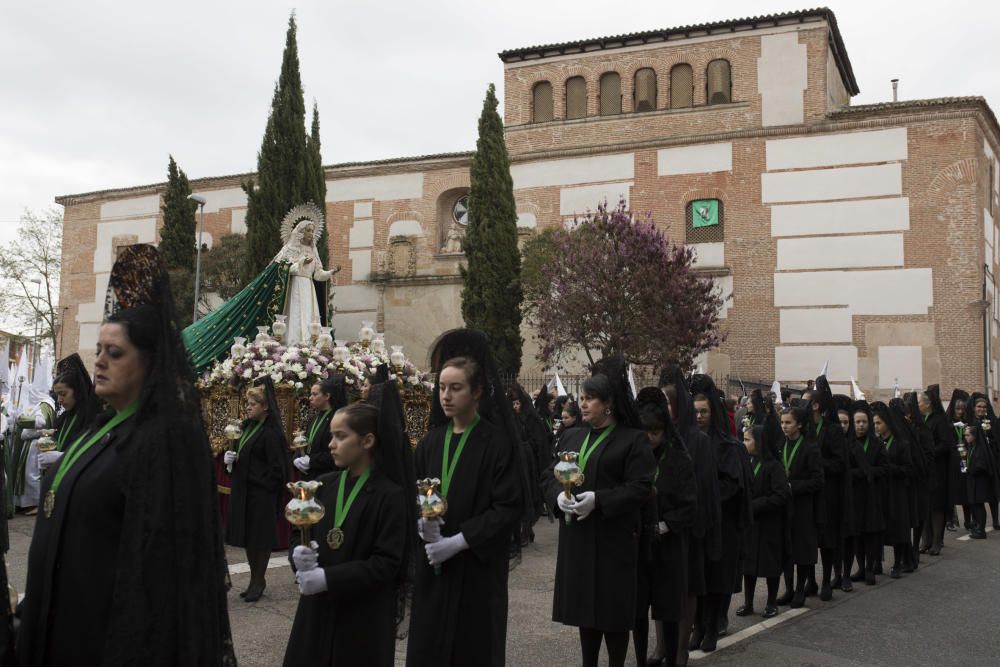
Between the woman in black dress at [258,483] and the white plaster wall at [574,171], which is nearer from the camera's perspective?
the woman in black dress at [258,483]

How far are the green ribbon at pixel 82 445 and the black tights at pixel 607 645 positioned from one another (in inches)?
141

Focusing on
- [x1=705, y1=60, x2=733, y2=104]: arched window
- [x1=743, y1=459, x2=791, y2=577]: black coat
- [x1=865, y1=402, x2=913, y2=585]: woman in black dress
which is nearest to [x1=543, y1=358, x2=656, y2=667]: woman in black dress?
[x1=743, y1=459, x2=791, y2=577]: black coat

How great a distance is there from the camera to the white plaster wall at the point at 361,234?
113ft

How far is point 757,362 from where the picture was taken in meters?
28.8

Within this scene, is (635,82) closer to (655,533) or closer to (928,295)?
(928,295)

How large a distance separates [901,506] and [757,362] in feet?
61.2

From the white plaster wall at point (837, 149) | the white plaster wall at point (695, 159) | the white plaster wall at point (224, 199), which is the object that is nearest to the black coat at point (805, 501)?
the white plaster wall at point (837, 149)

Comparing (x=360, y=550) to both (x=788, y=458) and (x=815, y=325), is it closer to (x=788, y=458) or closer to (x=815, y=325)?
(x=788, y=458)

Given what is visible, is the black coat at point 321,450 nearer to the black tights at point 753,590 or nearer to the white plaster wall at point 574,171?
the black tights at point 753,590

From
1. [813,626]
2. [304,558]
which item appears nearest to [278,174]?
[813,626]

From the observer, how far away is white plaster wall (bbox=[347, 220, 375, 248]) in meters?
34.4

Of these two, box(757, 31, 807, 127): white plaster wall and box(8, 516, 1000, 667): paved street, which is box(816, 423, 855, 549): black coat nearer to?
box(8, 516, 1000, 667): paved street

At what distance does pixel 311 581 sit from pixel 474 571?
1046mm

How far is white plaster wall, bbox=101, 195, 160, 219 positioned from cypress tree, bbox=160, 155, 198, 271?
288cm
